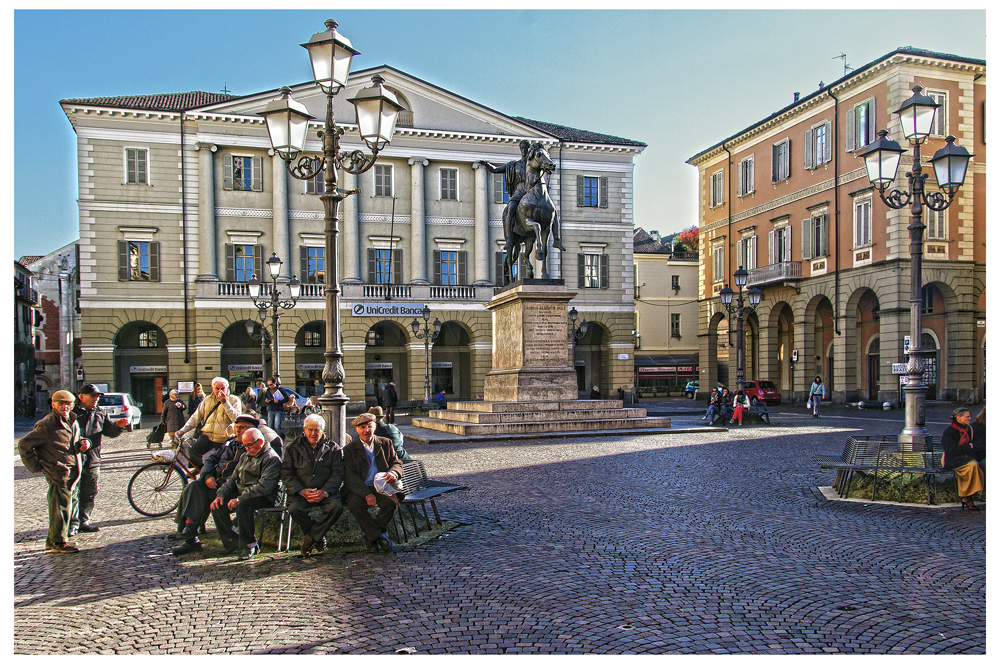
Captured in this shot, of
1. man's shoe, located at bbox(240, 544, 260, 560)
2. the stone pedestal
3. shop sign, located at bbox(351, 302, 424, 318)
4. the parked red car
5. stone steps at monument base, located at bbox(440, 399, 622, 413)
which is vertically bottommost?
the parked red car

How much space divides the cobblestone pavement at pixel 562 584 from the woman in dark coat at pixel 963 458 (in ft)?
1.10

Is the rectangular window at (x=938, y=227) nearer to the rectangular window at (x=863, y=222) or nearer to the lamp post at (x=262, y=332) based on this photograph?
the rectangular window at (x=863, y=222)

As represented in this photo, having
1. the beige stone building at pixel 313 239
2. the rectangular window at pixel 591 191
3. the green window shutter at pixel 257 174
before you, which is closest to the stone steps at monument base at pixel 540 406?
the beige stone building at pixel 313 239

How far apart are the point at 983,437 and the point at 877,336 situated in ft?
100.0

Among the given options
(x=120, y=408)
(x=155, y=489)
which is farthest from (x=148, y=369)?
(x=155, y=489)

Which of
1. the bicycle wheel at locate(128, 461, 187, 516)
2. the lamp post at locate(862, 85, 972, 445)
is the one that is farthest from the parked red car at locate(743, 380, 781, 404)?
the bicycle wheel at locate(128, 461, 187, 516)

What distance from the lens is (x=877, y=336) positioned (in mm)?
37344

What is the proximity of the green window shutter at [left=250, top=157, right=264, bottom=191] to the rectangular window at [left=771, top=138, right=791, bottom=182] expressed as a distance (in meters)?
28.4

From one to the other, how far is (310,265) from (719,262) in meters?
25.7

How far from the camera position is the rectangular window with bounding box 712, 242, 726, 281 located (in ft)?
159

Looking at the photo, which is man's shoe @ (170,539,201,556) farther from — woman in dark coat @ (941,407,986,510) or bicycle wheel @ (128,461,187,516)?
woman in dark coat @ (941,407,986,510)

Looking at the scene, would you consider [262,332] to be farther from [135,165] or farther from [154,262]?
[135,165]

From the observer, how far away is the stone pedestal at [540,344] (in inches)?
766

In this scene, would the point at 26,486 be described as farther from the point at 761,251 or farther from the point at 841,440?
the point at 761,251
